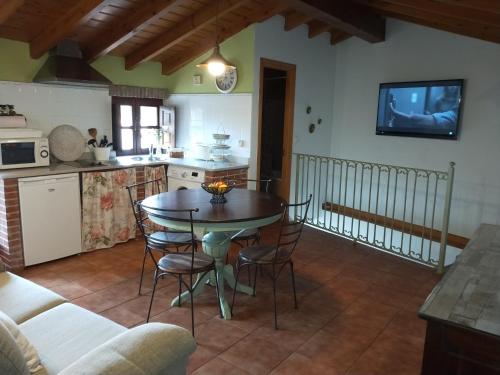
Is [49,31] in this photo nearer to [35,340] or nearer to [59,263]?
[59,263]

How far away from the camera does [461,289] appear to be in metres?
1.56

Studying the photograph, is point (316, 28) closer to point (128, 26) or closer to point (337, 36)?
point (337, 36)

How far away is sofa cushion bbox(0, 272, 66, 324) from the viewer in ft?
6.53

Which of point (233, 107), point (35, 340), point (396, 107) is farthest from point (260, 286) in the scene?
point (396, 107)

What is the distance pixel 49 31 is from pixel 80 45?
1.74 feet

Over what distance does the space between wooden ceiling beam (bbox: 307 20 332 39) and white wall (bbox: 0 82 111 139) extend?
8.74 ft

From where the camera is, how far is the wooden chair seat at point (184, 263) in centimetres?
257

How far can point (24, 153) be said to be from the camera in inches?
146

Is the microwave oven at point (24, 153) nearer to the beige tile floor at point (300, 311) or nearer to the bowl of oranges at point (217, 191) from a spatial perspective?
the beige tile floor at point (300, 311)

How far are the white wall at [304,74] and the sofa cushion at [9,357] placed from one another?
3.66 meters

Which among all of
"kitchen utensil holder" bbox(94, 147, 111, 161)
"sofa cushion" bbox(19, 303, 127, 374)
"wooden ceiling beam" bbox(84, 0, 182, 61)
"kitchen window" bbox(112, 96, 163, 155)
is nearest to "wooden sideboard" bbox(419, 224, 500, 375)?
"sofa cushion" bbox(19, 303, 127, 374)

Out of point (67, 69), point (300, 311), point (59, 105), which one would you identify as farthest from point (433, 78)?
point (59, 105)

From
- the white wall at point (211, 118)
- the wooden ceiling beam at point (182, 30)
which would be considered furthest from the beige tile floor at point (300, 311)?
the wooden ceiling beam at point (182, 30)

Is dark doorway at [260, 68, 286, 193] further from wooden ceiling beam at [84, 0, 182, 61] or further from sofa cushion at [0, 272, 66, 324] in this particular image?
sofa cushion at [0, 272, 66, 324]
